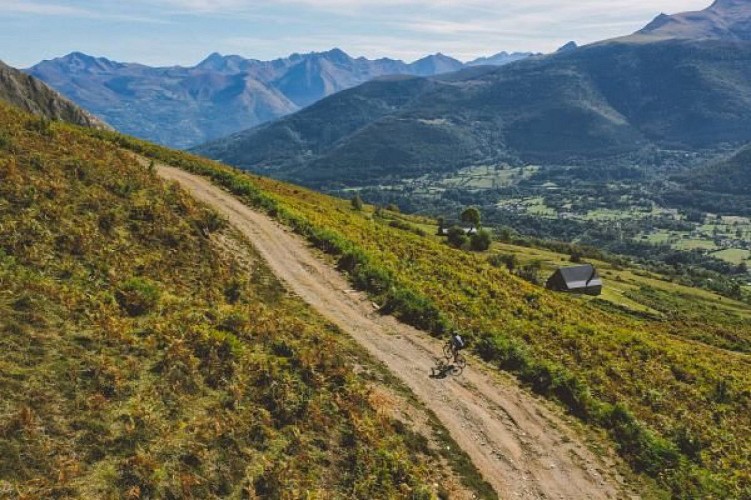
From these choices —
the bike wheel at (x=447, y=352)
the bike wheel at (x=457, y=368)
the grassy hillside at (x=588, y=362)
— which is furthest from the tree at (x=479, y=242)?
the bike wheel at (x=457, y=368)

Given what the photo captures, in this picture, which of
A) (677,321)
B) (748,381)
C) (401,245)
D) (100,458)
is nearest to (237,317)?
(100,458)

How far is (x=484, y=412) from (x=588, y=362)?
10895mm

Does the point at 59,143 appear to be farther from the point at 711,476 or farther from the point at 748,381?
the point at 748,381

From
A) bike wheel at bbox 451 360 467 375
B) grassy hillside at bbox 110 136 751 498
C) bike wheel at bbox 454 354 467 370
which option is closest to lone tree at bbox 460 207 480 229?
grassy hillside at bbox 110 136 751 498

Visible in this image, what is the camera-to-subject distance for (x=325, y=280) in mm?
36000

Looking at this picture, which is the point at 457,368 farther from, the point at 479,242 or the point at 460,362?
the point at 479,242

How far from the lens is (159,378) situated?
19641mm

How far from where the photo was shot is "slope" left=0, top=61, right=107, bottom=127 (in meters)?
106

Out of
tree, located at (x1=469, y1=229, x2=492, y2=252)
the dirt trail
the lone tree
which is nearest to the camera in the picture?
the dirt trail

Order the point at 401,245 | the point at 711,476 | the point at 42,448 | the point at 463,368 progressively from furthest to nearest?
the point at 401,245 → the point at 463,368 → the point at 711,476 → the point at 42,448

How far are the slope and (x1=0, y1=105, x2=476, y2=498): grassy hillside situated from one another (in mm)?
90300

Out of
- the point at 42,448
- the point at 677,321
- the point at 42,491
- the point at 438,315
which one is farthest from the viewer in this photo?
the point at 677,321

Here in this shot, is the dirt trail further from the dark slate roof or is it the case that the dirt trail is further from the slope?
the slope

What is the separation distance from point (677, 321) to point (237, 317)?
7114 cm
